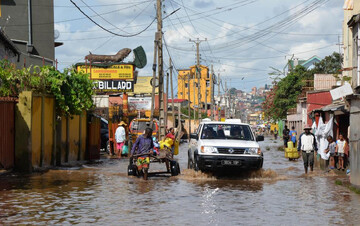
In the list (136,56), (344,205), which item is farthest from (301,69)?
(344,205)

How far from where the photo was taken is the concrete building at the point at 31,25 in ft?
141

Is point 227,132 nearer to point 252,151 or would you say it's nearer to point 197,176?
point 252,151

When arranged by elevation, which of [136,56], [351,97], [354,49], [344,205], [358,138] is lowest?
[344,205]

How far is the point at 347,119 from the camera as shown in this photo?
27688 millimetres

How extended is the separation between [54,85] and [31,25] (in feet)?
77.8

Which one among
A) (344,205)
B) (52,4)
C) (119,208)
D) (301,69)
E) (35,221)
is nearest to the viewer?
(35,221)

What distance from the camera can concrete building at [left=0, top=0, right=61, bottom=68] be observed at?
43.0 m

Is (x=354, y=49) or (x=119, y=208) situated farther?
(x=354, y=49)

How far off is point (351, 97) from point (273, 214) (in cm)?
642

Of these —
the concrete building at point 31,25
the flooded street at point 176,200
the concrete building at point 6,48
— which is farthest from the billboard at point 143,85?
the flooded street at point 176,200

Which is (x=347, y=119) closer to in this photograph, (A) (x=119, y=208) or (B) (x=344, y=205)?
(B) (x=344, y=205)

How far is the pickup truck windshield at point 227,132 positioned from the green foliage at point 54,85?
6.03m

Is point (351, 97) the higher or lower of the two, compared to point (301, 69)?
lower

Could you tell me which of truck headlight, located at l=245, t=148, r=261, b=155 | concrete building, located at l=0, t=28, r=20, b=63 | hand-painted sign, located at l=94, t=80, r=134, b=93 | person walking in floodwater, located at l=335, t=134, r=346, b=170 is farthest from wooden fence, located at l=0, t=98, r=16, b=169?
hand-painted sign, located at l=94, t=80, r=134, b=93
